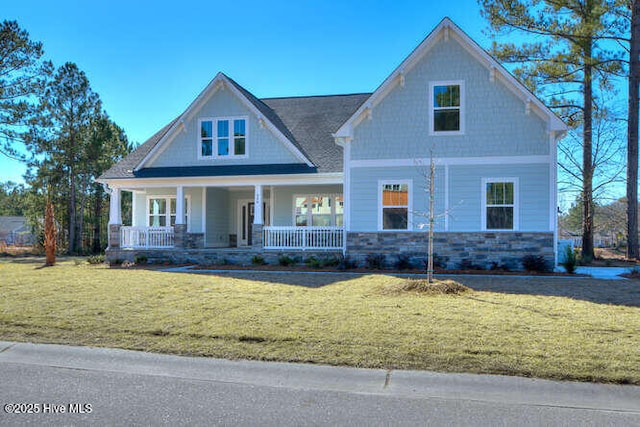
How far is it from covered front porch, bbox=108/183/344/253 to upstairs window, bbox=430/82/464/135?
5.01 metres

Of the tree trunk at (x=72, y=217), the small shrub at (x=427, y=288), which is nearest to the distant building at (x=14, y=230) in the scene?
the tree trunk at (x=72, y=217)

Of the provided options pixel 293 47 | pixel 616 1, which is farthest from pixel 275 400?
pixel 616 1

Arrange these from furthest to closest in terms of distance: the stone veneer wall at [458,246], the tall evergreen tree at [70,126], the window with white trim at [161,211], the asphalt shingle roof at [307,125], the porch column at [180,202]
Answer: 1. the tall evergreen tree at [70,126]
2. the window with white trim at [161,211]
3. the porch column at [180,202]
4. the asphalt shingle roof at [307,125]
5. the stone veneer wall at [458,246]

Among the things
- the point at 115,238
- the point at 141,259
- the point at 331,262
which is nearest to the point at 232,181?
the point at 141,259

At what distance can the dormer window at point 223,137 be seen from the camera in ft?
61.8

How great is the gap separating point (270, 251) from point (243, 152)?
4330 mm

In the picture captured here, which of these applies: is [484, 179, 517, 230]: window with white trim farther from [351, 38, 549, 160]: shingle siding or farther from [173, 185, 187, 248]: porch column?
[173, 185, 187, 248]: porch column

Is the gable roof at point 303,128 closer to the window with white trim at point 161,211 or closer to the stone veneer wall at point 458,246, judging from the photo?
the window with white trim at point 161,211

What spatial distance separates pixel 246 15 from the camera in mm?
15594

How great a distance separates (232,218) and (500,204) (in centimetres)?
1214

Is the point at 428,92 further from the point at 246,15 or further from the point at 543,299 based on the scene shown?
the point at 543,299

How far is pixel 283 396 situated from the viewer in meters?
4.62

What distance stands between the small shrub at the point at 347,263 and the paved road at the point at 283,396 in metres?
9.90

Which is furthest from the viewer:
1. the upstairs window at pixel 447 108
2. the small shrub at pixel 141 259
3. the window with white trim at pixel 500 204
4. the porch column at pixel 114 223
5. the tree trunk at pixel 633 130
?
the tree trunk at pixel 633 130
